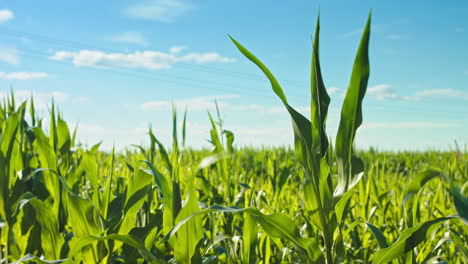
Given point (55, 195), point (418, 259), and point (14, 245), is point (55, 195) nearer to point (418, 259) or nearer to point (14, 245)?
point (14, 245)

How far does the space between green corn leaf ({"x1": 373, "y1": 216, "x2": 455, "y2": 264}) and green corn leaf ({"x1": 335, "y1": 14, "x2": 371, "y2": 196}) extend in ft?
0.54

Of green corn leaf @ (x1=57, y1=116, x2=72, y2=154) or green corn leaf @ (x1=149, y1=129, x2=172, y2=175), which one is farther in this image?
green corn leaf @ (x1=57, y1=116, x2=72, y2=154)

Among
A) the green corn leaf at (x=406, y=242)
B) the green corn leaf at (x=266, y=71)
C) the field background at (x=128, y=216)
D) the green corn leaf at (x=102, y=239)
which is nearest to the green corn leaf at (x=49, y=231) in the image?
the field background at (x=128, y=216)

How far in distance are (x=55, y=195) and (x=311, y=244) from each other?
3.47 feet

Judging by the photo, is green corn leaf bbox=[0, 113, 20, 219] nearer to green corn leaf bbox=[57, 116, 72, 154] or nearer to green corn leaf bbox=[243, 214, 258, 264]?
green corn leaf bbox=[57, 116, 72, 154]

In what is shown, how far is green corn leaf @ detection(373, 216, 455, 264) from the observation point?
2.98 ft

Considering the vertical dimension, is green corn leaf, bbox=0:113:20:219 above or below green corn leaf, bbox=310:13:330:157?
below

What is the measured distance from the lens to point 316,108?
969 millimetres

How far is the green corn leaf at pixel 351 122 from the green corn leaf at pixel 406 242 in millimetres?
163

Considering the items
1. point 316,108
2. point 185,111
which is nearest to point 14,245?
point 185,111

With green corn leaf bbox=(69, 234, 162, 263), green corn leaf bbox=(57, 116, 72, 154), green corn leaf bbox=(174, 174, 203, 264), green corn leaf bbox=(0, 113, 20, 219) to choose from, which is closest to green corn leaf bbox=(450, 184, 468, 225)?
green corn leaf bbox=(174, 174, 203, 264)

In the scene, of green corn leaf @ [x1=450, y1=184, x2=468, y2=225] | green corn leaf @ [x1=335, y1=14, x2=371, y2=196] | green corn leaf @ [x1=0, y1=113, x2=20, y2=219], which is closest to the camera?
green corn leaf @ [x1=450, y1=184, x2=468, y2=225]

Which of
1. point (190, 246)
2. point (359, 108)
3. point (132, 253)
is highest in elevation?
point (359, 108)

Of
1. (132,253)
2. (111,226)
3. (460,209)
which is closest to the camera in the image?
(460,209)
